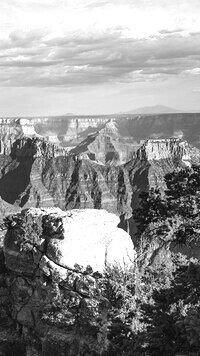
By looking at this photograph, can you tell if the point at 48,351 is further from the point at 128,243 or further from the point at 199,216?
the point at 199,216

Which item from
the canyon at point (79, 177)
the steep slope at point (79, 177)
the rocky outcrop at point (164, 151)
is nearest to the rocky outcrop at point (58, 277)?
the canyon at point (79, 177)

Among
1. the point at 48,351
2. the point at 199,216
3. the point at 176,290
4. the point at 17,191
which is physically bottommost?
the point at 48,351

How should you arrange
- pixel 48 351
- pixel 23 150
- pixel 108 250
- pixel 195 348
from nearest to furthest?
pixel 195 348, pixel 48 351, pixel 108 250, pixel 23 150

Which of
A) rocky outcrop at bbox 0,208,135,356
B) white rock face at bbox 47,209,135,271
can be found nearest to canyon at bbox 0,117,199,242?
rocky outcrop at bbox 0,208,135,356

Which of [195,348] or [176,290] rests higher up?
[176,290]

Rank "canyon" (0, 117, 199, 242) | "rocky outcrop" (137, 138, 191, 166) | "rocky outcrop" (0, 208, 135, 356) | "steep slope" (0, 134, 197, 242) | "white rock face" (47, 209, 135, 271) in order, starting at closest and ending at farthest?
1. "rocky outcrop" (0, 208, 135, 356)
2. "white rock face" (47, 209, 135, 271)
3. "canyon" (0, 117, 199, 242)
4. "steep slope" (0, 134, 197, 242)
5. "rocky outcrop" (137, 138, 191, 166)

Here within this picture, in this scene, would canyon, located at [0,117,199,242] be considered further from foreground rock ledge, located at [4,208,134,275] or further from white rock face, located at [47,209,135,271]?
white rock face, located at [47,209,135,271]

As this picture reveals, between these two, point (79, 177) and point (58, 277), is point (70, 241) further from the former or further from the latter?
point (79, 177)

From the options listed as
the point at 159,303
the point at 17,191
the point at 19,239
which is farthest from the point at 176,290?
the point at 17,191

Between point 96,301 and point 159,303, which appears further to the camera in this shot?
point 96,301
